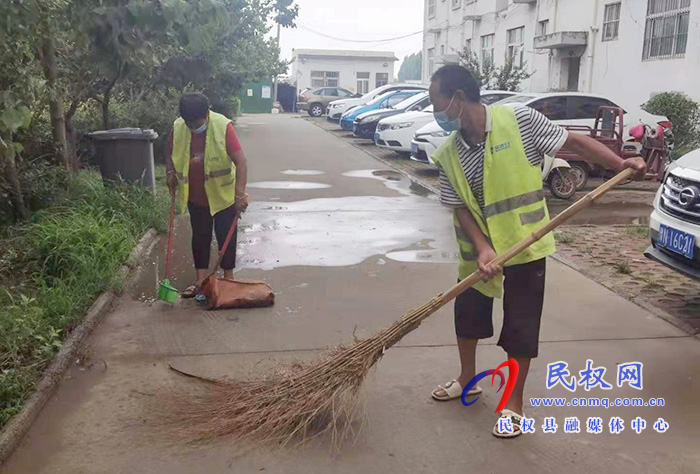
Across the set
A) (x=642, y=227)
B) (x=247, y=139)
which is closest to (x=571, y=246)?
(x=642, y=227)

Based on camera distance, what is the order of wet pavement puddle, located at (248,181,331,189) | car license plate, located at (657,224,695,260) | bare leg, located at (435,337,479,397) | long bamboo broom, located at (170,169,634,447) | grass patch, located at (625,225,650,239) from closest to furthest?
long bamboo broom, located at (170,169,634,447) < bare leg, located at (435,337,479,397) < car license plate, located at (657,224,695,260) < grass patch, located at (625,225,650,239) < wet pavement puddle, located at (248,181,331,189)

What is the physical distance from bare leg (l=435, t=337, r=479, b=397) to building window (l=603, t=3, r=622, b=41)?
15.5m

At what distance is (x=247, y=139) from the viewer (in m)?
21.1

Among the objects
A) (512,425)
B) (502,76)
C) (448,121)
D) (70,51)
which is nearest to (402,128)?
(502,76)

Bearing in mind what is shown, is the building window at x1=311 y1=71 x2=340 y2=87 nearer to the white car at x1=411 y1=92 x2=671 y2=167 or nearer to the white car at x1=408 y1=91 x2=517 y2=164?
the white car at x1=408 y1=91 x2=517 y2=164

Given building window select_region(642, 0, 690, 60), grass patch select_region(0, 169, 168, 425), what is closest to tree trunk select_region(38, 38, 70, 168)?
grass patch select_region(0, 169, 168, 425)

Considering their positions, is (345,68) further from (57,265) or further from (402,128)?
(57,265)

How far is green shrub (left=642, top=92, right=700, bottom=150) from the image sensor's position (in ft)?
46.3

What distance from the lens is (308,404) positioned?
137 inches

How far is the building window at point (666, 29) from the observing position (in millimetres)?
14789

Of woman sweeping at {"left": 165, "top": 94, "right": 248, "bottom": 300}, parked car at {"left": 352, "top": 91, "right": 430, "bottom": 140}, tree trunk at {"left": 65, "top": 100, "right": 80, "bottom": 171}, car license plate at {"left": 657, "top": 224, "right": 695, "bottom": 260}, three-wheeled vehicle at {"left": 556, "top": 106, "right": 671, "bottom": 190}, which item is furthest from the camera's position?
parked car at {"left": 352, "top": 91, "right": 430, "bottom": 140}

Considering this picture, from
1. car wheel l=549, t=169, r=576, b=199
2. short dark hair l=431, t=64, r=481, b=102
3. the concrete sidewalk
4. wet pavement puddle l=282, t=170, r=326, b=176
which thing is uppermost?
short dark hair l=431, t=64, r=481, b=102

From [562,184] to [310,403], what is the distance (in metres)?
8.04

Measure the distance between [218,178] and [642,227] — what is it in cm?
554
